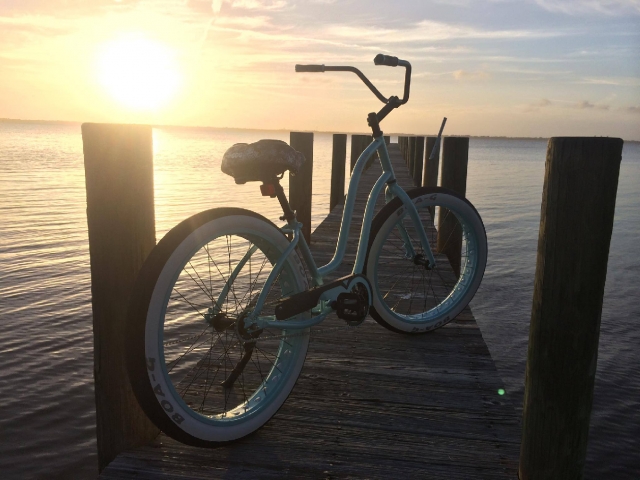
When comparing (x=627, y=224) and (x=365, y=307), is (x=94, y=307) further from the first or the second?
(x=627, y=224)

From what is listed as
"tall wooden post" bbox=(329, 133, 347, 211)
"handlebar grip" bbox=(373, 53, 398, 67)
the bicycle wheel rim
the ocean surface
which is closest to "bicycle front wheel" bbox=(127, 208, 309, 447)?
the bicycle wheel rim

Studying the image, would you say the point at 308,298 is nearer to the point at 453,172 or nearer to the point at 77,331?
the point at 453,172

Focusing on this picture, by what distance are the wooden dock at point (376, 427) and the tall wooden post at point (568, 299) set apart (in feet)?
1.19

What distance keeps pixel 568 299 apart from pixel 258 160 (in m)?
1.39

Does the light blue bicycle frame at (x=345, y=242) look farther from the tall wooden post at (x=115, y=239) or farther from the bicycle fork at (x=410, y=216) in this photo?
the tall wooden post at (x=115, y=239)

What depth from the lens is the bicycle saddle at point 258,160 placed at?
251 centimetres

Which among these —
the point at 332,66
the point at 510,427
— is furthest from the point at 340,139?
the point at 510,427

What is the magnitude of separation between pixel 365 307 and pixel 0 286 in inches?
278

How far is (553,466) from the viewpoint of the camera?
2.19 meters

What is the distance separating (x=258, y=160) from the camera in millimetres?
2521

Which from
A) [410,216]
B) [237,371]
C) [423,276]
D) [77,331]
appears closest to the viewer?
[237,371]

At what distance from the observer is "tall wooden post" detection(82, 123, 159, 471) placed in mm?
2211

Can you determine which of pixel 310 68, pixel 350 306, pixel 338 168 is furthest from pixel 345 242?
pixel 338 168

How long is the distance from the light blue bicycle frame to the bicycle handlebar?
0.24 metres
